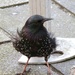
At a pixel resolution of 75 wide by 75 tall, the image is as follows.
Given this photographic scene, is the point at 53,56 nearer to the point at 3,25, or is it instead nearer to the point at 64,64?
the point at 64,64

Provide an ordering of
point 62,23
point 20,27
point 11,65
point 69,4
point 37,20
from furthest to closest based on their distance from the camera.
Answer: point 69,4 < point 62,23 < point 20,27 < point 11,65 < point 37,20

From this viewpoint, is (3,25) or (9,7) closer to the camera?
(3,25)

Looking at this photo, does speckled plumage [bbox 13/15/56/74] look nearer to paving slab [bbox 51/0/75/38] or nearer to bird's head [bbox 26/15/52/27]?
bird's head [bbox 26/15/52/27]

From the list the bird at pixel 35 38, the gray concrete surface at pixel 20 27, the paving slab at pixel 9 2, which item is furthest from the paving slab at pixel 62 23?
the bird at pixel 35 38

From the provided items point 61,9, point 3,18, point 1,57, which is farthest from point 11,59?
point 61,9

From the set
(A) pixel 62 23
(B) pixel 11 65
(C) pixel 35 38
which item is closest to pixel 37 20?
(C) pixel 35 38

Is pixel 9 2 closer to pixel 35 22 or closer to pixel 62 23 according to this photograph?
pixel 62 23
